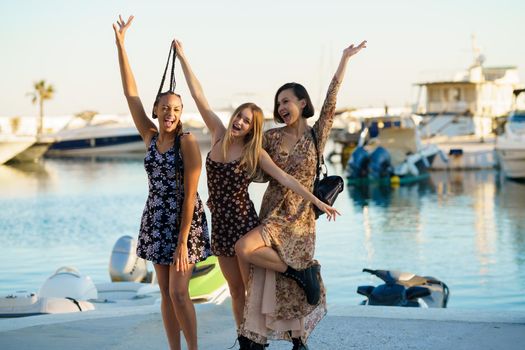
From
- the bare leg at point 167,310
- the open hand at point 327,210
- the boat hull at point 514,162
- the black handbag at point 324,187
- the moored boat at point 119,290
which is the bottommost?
the boat hull at point 514,162

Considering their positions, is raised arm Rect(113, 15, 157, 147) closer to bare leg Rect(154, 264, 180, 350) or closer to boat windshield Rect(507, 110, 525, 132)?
bare leg Rect(154, 264, 180, 350)

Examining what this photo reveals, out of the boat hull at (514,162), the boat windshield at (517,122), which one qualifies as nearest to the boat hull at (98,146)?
the boat windshield at (517,122)

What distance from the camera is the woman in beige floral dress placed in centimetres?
579

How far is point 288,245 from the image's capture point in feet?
19.0

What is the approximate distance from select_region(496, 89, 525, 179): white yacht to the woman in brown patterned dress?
122 feet

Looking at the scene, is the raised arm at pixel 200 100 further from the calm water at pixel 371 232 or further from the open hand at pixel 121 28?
the calm water at pixel 371 232

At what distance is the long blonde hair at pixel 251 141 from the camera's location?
5.65 metres

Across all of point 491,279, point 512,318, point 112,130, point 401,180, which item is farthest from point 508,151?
point 112,130

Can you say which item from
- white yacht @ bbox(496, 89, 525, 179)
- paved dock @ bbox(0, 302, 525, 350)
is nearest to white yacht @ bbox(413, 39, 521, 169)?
white yacht @ bbox(496, 89, 525, 179)

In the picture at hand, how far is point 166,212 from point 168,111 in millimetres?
→ 572

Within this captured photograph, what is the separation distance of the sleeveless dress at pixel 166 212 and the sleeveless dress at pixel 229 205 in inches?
3.7

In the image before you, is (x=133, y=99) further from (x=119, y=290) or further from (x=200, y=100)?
(x=119, y=290)

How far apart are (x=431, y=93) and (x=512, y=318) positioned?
59361 mm

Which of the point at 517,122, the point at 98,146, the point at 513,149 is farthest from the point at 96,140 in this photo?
the point at 513,149
